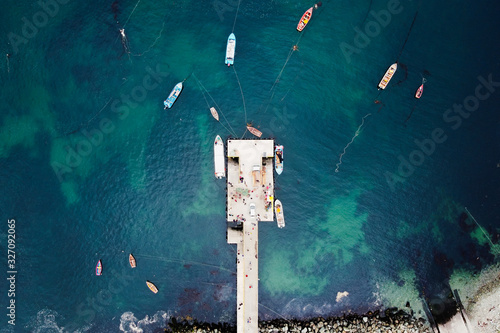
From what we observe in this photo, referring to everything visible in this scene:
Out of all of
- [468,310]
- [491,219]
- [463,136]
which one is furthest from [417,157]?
[468,310]

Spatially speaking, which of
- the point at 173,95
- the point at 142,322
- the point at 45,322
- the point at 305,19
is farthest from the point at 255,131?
the point at 45,322

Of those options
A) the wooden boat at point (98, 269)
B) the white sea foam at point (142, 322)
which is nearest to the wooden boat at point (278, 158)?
the white sea foam at point (142, 322)

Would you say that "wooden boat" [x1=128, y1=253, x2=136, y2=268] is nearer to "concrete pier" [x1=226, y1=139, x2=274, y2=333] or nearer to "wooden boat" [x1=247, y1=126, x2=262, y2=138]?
"concrete pier" [x1=226, y1=139, x2=274, y2=333]

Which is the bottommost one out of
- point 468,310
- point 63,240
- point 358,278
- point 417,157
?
point 468,310

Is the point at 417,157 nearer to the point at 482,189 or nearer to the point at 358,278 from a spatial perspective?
the point at 482,189

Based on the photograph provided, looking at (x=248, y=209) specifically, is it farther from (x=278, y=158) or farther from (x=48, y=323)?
(x=48, y=323)

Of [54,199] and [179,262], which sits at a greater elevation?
[54,199]
